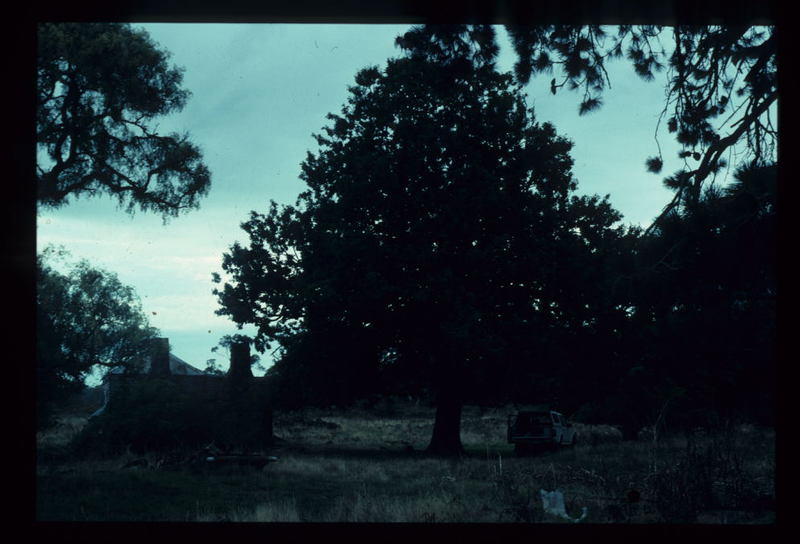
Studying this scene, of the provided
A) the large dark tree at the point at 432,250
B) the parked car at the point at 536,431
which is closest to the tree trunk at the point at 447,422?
the large dark tree at the point at 432,250

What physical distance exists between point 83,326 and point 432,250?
2962 centimetres

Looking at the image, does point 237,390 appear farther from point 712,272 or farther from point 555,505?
point 712,272

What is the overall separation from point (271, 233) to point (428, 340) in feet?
22.4

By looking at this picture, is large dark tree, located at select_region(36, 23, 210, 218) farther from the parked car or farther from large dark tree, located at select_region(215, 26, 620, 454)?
the parked car

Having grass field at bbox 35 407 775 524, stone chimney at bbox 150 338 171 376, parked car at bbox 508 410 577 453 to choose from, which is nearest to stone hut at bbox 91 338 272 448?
grass field at bbox 35 407 775 524

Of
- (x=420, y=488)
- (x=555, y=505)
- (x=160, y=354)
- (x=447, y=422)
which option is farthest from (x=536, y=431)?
(x=160, y=354)

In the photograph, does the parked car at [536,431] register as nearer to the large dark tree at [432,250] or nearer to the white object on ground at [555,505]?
the large dark tree at [432,250]

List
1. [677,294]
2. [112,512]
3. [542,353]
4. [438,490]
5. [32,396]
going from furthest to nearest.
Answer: [542,353] → [438,490] → [112,512] → [677,294] → [32,396]

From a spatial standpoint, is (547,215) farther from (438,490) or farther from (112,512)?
(112,512)

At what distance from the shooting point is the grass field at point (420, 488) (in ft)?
32.8

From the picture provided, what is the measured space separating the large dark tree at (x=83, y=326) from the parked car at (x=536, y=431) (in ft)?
48.5

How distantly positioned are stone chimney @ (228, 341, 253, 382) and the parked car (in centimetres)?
903

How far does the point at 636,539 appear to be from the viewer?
477 centimetres

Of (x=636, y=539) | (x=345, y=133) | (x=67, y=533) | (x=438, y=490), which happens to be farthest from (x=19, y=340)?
(x=345, y=133)
